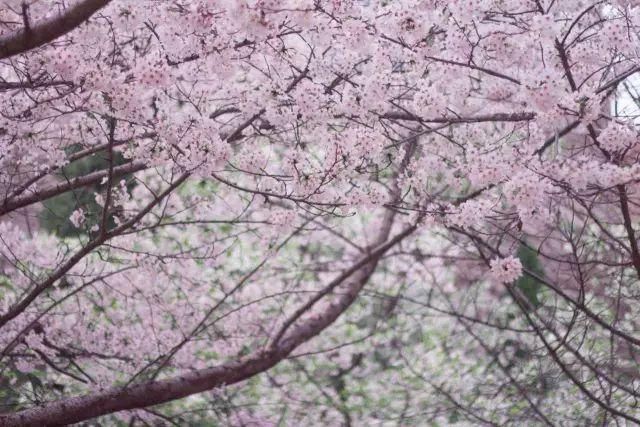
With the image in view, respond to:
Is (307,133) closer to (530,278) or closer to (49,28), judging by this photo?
(49,28)

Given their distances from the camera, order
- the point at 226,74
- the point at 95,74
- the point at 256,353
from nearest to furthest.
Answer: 1. the point at 95,74
2. the point at 226,74
3. the point at 256,353

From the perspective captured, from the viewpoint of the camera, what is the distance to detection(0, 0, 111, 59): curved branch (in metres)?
2.38

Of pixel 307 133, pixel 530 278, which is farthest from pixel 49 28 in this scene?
pixel 530 278

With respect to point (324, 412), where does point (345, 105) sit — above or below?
below

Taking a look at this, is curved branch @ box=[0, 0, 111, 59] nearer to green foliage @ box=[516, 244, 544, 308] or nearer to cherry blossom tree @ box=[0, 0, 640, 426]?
cherry blossom tree @ box=[0, 0, 640, 426]

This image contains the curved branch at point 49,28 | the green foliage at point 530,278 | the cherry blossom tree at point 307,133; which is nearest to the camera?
the curved branch at point 49,28

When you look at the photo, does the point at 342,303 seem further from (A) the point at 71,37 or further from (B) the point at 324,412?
(A) the point at 71,37

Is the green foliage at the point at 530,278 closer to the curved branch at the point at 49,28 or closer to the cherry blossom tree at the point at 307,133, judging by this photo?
the cherry blossom tree at the point at 307,133

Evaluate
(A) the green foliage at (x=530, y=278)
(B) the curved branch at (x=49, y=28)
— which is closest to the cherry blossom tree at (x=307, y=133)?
(B) the curved branch at (x=49, y=28)

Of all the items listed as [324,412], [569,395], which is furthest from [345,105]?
[324,412]

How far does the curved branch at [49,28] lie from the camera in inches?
93.6

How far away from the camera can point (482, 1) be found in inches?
131

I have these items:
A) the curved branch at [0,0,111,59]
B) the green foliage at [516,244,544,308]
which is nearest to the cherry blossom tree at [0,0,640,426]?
the curved branch at [0,0,111,59]

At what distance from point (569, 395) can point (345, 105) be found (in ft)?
13.1
